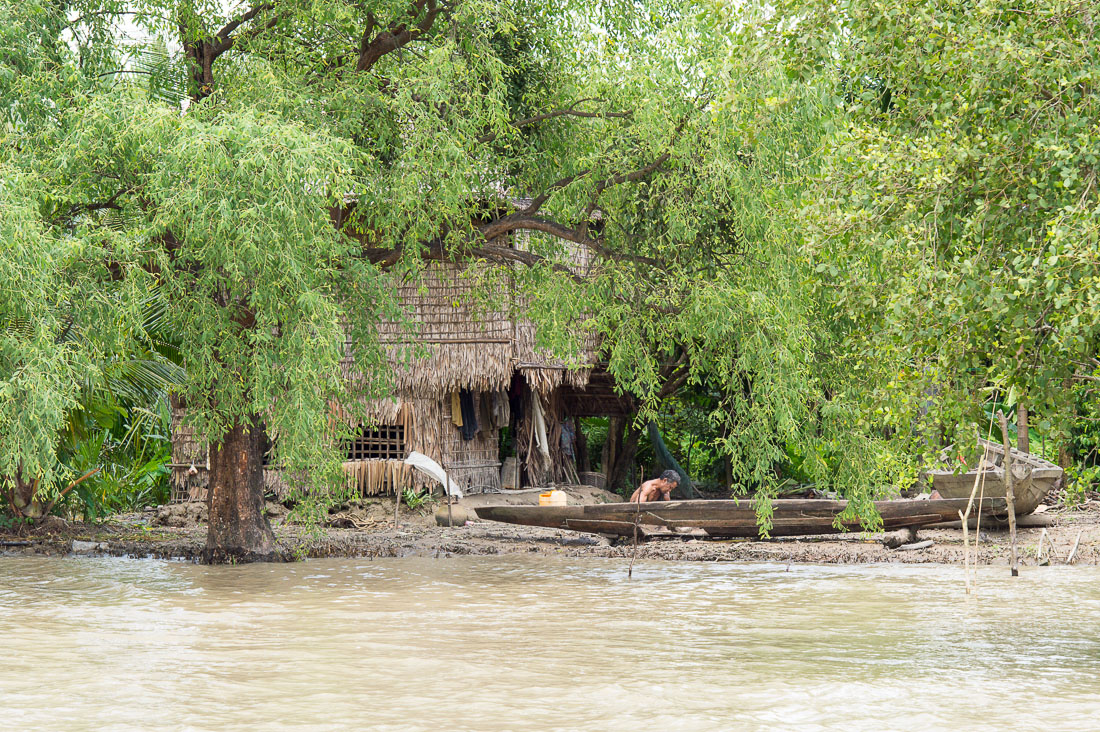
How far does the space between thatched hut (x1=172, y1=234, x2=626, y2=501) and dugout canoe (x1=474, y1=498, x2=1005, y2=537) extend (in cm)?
303

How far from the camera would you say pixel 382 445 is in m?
20.1

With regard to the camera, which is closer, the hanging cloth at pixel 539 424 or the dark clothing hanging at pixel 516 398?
the hanging cloth at pixel 539 424

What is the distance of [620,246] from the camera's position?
40.8ft

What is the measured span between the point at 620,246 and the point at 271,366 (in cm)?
406

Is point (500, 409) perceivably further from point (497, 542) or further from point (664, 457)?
point (497, 542)

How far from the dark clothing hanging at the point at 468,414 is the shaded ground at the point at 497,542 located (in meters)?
1.46

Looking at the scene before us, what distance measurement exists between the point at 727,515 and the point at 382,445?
704 cm

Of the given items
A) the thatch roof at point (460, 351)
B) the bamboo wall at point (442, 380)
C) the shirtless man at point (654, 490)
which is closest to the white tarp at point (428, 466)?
the bamboo wall at point (442, 380)

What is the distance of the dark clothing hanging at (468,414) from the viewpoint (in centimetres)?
1969

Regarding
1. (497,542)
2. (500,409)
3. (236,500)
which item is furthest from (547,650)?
(500,409)

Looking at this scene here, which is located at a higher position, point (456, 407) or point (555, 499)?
point (456, 407)

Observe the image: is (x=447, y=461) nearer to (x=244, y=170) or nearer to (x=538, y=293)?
(x=538, y=293)

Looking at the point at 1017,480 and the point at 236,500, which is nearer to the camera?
the point at 236,500

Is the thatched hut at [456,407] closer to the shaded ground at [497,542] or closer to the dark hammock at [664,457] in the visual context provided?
the shaded ground at [497,542]
